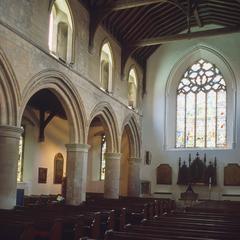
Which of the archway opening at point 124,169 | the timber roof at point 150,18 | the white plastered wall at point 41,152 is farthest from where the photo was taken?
the archway opening at point 124,169

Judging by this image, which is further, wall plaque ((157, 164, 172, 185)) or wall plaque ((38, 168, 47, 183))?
wall plaque ((157, 164, 172, 185))

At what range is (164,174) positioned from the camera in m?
19.1

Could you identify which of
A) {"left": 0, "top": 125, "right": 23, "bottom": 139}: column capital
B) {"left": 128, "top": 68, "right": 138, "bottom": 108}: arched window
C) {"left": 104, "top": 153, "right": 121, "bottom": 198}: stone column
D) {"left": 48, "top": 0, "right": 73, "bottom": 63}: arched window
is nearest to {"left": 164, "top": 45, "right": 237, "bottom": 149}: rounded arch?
{"left": 128, "top": 68, "right": 138, "bottom": 108}: arched window

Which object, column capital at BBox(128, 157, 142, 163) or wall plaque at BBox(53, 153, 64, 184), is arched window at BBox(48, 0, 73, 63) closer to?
column capital at BBox(128, 157, 142, 163)

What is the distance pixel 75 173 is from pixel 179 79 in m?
9.13

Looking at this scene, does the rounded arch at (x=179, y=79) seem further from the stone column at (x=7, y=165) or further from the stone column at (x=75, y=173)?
the stone column at (x=7, y=165)

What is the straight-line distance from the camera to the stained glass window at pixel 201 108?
62.3 feet

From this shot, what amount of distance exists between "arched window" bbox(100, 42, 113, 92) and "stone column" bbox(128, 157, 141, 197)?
4.67 metres

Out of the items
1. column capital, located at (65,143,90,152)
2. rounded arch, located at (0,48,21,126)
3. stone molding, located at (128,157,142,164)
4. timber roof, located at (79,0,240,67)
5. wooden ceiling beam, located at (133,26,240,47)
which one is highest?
timber roof, located at (79,0,240,67)

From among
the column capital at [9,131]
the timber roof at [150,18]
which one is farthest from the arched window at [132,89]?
the column capital at [9,131]

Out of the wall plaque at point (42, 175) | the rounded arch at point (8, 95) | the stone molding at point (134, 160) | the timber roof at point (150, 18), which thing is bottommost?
the wall plaque at point (42, 175)

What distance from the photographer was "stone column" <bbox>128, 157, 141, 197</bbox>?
1860 cm

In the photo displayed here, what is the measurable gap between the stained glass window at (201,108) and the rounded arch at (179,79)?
21 centimetres

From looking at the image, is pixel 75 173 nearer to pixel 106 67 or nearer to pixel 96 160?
pixel 106 67
